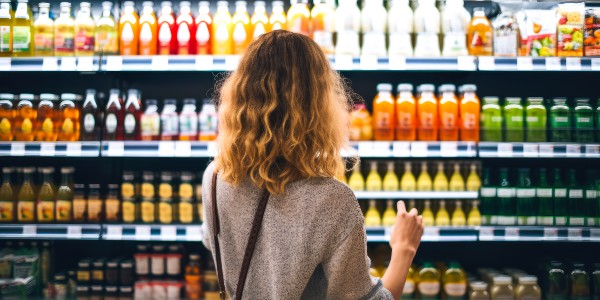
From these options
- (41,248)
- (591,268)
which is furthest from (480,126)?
(41,248)

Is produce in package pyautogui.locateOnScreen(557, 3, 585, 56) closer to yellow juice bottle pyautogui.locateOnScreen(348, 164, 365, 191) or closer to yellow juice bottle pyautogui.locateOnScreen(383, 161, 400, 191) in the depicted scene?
yellow juice bottle pyautogui.locateOnScreen(383, 161, 400, 191)

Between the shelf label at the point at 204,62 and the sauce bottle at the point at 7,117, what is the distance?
1.13 m

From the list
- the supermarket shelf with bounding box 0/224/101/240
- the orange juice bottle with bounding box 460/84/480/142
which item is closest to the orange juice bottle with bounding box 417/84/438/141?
the orange juice bottle with bounding box 460/84/480/142

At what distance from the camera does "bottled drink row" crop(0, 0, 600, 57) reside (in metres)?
3.14

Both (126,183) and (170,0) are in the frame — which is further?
(170,0)

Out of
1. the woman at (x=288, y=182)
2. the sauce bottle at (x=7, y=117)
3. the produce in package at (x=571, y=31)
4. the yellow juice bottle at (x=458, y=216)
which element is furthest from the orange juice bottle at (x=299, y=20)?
the woman at (x=288, y=182)

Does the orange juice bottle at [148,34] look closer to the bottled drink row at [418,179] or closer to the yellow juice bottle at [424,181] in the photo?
the bottled drink row at [418,179]

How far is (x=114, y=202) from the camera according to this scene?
10.5 ft

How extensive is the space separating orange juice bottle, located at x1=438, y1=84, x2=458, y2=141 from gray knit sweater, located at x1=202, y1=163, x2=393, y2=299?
2097 millimetres

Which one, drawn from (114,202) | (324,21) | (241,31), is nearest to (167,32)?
(241,31)

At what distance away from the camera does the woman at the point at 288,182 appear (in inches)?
43.9

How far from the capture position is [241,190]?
1.17 m

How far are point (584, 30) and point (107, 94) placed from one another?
9.48 feet

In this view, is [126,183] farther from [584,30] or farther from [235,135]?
[584,30]
